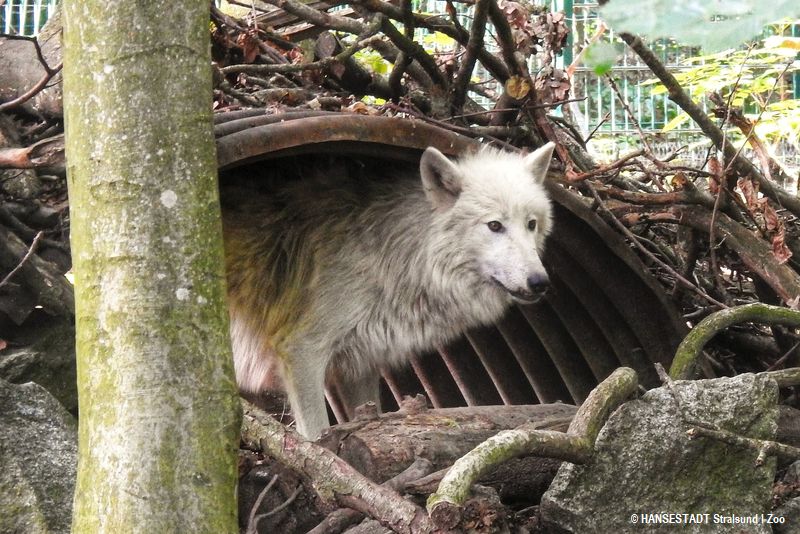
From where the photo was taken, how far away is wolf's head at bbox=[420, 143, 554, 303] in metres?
5.15

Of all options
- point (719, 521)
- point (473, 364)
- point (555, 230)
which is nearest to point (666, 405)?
point (719, 521)

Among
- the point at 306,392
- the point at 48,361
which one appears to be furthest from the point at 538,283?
the point at 48,361

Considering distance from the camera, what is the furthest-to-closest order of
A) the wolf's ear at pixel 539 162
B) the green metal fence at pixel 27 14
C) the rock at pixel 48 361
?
the green metal fence at pixel 27 14 → the wolf's ear at pixel 539 162 → the rock at pixel 48 361

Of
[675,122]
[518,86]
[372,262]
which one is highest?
[675,122]

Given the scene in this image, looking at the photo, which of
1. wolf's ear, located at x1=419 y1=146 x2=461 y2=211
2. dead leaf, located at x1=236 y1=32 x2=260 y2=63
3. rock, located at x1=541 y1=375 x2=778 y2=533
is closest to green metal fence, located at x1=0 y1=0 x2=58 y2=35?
dead leaf, located at x1=236 y1=32 x2=260 y2=63

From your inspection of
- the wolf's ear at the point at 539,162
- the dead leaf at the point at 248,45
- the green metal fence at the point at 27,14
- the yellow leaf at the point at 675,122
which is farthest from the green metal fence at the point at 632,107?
the dead leaf at the point at 248,45

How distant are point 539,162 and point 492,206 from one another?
455 mm

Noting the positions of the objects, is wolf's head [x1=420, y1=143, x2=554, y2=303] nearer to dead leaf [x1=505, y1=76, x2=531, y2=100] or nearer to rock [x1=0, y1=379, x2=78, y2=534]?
dead leaf [x1=505, y1=76, x2=531, y2=100]

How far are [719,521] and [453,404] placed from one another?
3.58m

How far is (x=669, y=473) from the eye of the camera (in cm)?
371

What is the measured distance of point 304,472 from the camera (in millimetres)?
3324

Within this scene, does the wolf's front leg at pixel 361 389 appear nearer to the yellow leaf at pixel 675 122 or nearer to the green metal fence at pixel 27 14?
the green metal fence at pixel 27 14

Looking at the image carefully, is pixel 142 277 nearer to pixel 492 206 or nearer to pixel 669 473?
pixel 669 473

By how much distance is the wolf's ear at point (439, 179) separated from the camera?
512cm
